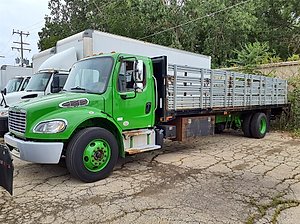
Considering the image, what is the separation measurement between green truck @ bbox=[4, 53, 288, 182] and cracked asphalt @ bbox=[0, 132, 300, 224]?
1.64ft

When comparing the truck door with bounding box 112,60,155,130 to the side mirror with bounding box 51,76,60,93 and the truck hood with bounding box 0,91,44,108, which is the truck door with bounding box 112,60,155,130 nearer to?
the side mirror with bounding box 51,76,60,93

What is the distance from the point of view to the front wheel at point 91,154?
4.87 metres

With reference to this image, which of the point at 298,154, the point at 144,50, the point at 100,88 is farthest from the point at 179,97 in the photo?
the point at 144,50

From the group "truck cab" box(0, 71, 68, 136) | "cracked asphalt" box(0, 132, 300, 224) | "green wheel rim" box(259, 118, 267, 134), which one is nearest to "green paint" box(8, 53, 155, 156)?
"cracked asphalt" box(0, 132, 300, 224)

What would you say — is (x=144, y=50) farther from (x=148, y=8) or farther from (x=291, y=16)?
(x=291, y=16)

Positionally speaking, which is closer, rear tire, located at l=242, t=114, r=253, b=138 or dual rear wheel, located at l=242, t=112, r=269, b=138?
dual rear wheel, located at l=242, t=112, r=269, b=138

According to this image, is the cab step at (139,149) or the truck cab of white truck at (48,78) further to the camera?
the truck cab of white truck at (48,78)

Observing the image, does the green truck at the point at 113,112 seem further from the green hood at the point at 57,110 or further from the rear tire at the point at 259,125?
the rear tire at the point at 259,125

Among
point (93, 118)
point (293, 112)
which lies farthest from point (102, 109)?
point (293, 112)

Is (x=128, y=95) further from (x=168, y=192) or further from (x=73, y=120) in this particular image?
(x=168, y=192)

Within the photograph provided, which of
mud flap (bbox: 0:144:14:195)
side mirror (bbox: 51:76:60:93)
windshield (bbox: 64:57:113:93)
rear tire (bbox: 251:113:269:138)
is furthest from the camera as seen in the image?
rear tire (bbox: 251:113:269:138)

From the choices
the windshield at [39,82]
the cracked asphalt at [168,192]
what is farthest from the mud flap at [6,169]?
the windshield at [39,82]

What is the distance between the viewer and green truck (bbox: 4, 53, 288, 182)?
15.8ft

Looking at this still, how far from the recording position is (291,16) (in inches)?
1000
